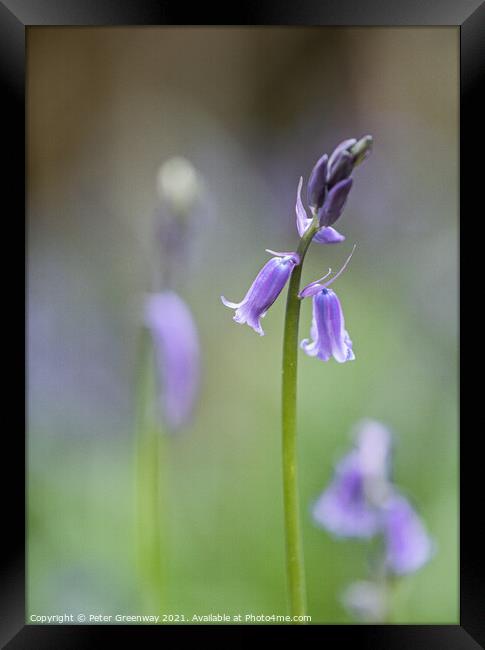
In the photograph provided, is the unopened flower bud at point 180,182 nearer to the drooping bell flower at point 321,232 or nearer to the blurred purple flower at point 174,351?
the blurred purple flower at point 174,351

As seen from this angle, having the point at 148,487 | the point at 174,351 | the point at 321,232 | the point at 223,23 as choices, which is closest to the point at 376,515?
the point at 148,487

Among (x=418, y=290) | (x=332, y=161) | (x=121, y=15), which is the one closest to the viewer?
(x=332, y=161)

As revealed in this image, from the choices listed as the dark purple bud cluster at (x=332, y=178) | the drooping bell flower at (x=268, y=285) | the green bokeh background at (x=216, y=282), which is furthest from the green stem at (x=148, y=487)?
the dark purple bud cluster at (x=332, y=178)

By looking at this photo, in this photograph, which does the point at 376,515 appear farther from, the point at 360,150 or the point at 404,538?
the point at 360,150

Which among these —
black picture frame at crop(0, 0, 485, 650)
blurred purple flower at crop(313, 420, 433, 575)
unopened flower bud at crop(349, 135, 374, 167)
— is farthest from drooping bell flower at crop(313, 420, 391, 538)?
unopened flower bud at crop(349, 135, 374, 167)

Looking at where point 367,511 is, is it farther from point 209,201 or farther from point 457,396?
point 209,201

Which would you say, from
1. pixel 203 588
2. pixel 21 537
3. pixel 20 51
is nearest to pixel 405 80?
pixel 20 51

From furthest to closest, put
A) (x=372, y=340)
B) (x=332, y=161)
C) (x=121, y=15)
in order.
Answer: (x=372, y=340) → (x=121, y=15) → (x=332, y=161)
